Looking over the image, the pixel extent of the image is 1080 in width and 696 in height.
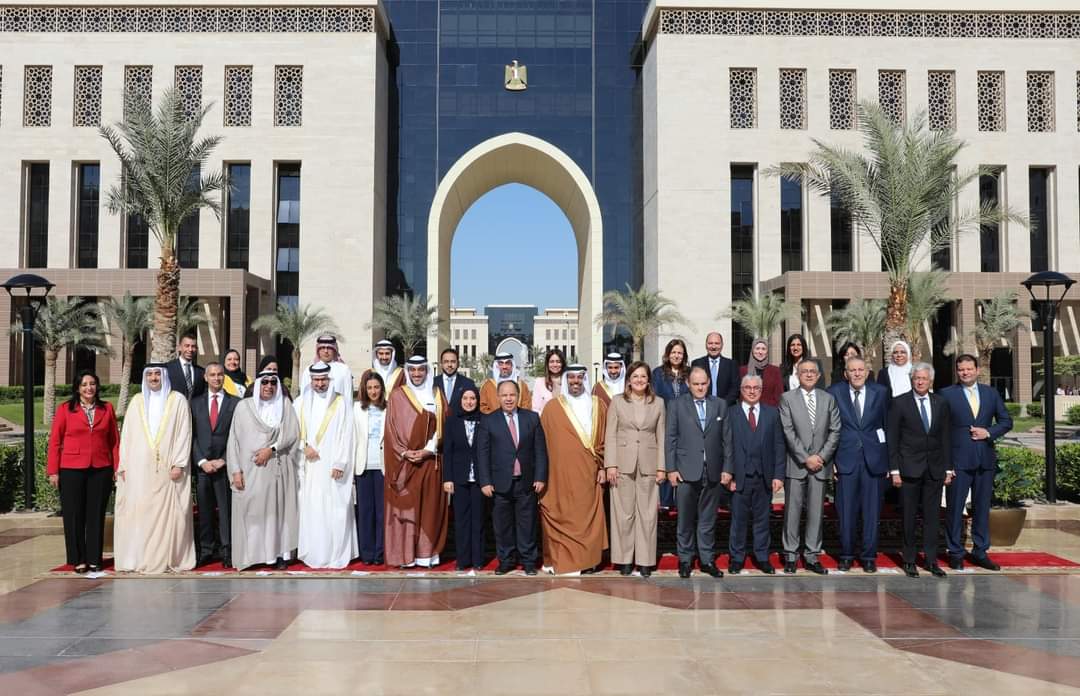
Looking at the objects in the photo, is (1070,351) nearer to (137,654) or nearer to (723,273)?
(723,273)

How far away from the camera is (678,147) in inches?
1180

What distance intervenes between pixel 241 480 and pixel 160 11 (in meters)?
28.9

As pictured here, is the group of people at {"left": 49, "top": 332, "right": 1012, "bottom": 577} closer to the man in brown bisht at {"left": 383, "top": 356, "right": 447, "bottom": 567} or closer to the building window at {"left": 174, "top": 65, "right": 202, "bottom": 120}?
the man in brown bisht at {"left": 383, "top": 356, "right": 447, "bottom": 567}

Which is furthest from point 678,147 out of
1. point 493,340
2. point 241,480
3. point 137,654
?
point 493,340

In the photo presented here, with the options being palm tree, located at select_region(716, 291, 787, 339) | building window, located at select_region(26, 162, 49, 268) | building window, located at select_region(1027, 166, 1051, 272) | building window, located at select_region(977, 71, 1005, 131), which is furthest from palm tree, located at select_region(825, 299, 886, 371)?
building window, located at select_region(26, 162, 49, 268)

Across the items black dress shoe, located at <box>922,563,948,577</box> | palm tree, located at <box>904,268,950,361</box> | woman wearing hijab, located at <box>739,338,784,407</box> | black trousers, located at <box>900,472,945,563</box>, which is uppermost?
palm tree, located at <box>904,268,950,361</box>

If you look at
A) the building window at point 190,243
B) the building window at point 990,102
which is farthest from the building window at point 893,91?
the building window at point 190,243

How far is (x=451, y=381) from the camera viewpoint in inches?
307

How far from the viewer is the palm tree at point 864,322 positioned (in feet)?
88.7

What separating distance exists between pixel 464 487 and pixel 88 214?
28.9 metres

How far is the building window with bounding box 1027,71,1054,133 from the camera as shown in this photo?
30078 mm

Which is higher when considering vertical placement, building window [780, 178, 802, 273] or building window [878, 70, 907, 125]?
building window [878, 70, 907, 125]

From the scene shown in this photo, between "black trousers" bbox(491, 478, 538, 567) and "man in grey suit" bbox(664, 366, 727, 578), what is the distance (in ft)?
3.85

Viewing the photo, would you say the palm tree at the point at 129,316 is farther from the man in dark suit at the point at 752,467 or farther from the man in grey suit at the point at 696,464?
the man in dark suit at the point at 752,467
